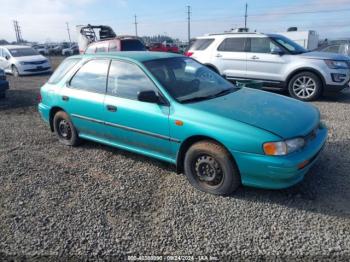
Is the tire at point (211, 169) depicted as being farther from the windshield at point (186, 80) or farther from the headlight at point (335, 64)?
the headlight at point (335, 64)

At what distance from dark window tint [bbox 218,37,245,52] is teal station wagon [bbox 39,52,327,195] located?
4568mm

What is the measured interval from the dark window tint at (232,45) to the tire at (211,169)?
6.04m

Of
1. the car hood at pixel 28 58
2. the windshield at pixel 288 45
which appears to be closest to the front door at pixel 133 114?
the windshield at pixel 288 45

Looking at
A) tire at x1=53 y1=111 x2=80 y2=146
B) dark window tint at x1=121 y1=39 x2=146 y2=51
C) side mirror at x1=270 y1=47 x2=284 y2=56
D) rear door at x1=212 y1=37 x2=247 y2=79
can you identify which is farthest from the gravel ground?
dark window tint at x1=121 y1=39 x2=146 y2=51

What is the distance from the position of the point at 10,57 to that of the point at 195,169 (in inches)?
627

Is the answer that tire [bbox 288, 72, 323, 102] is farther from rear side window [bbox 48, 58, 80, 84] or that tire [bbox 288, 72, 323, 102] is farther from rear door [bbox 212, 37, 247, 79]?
rear side window [bbox 48, 58, 80, 84]

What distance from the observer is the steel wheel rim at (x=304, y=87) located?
780 centimetres

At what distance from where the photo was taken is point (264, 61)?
823cm

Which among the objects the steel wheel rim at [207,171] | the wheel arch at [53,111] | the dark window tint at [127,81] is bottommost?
the steel wheel rim at [207,171]

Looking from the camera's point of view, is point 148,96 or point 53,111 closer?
point 148,96

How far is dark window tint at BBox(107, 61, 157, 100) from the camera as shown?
3.92 m

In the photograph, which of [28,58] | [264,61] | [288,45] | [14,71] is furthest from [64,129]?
[14,71]

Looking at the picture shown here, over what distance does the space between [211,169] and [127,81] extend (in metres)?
1.69

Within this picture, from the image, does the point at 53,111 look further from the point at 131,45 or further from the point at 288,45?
the point at 131,45
